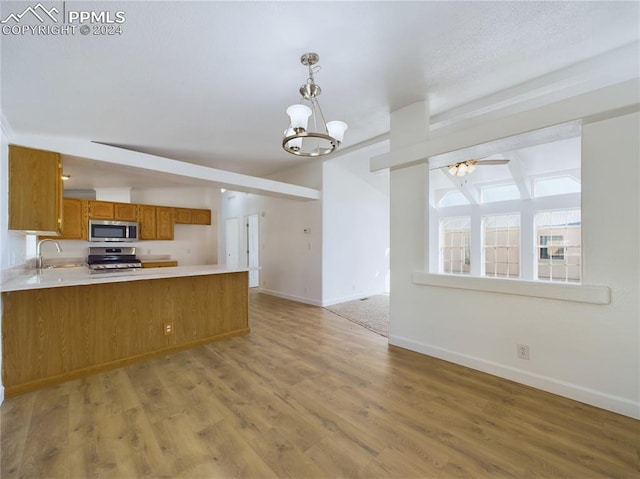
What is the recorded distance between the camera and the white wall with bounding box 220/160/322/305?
534cm

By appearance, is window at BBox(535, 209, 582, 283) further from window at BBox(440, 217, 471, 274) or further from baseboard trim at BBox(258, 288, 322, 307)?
baseboard trim at BBox(258, 288, 322, 307)

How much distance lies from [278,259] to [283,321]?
6.88 ft

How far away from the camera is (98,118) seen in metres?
2.96

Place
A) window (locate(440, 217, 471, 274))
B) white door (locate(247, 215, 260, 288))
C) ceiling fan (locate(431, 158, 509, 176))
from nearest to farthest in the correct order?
ceiling fan (locate(431, 158, 509, 176)), window (locate(440, 217, 471, 274)), white door (locate(247, 215, 260, 288))

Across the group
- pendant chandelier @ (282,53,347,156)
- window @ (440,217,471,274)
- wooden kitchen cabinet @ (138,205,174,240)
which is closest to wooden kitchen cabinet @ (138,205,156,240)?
wooden kitchen cabinet @ (138,205,174,240)

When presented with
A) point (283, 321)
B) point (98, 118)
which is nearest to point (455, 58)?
point (98, 118)

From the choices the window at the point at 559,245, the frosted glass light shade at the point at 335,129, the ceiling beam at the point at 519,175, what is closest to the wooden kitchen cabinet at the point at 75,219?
the frosted glass light shade at the point at 335,129

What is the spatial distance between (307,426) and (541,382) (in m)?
2.03

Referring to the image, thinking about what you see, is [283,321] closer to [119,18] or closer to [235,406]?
[235,406]

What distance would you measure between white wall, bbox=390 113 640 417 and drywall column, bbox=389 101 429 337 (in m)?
0.60

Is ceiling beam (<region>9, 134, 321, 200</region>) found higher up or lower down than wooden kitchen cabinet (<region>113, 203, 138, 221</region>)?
higher up

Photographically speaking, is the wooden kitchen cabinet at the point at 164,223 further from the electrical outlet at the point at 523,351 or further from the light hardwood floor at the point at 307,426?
the electrical outlet at the point at 523,351

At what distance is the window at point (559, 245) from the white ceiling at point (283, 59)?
3.67 metres

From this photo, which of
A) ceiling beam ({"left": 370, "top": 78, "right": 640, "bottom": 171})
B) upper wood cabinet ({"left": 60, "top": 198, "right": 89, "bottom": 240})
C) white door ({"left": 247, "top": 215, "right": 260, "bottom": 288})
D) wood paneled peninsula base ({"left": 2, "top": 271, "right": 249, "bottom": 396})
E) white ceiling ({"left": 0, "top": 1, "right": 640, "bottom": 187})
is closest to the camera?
white ceiling ({"left": 0, "top": 1, "right": 640, "bottom": 187})
